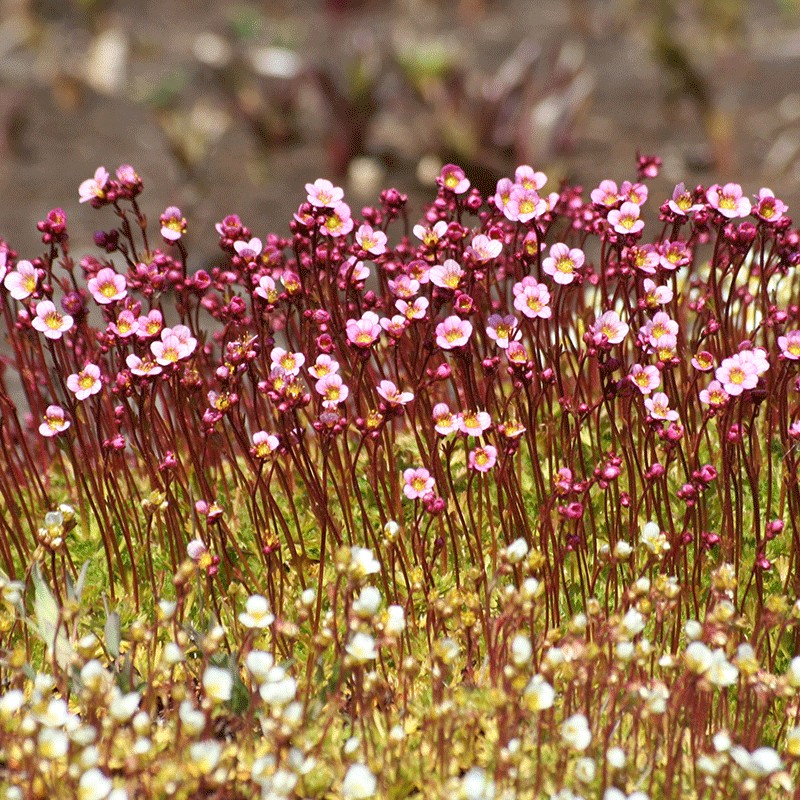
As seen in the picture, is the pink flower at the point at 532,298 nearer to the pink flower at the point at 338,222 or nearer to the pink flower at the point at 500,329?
the pink flower at the point at 500,329

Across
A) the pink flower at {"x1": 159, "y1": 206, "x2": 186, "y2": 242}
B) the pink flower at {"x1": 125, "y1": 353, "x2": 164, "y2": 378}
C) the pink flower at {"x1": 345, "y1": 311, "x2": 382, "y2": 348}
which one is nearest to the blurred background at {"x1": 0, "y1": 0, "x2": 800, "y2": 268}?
the pink flower at {"x1": 159, "y1": 206, "x2": 186, "y2": 242}

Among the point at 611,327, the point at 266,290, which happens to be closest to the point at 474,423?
the point at 611,327

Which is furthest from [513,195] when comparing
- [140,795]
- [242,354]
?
[140,795]

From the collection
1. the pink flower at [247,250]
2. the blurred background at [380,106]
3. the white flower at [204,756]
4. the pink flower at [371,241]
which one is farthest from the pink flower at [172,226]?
the blurred background at [380,106]

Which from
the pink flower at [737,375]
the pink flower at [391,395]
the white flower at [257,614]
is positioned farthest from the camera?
the pink flower at [391,395]

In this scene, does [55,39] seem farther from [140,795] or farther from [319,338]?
[140,795]
